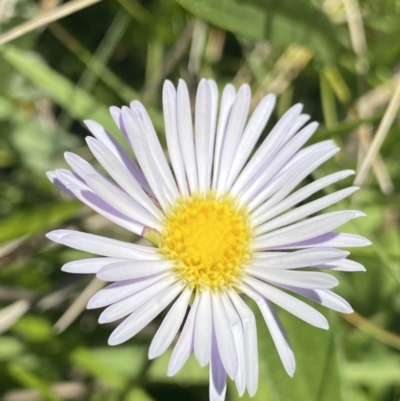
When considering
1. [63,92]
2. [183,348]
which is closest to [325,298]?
[183,348]

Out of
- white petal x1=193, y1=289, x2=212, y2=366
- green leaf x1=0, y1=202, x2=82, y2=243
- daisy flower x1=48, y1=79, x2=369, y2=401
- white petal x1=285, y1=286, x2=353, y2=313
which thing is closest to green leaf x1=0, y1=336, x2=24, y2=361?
green leaf x1=0, y1=202, x2=82, y2=243

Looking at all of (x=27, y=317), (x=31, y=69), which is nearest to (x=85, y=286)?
(x=27, y=317)

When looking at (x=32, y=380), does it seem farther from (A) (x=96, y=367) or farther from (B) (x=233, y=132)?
(B) (x=233, y=132)

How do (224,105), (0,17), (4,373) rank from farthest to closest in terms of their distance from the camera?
(4,373) → (0,17) → (224,105)

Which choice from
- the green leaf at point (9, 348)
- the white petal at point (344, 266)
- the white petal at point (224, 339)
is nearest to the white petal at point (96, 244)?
the white petal at point (224, 339)

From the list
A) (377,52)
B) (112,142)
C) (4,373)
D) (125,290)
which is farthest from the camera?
(377,52)

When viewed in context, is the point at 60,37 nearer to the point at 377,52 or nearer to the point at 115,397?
the point at 377,52

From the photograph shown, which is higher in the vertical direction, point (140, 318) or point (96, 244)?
point (96, 244)

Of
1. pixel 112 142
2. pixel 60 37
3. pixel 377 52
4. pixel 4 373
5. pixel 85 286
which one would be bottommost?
pixel 4 373
